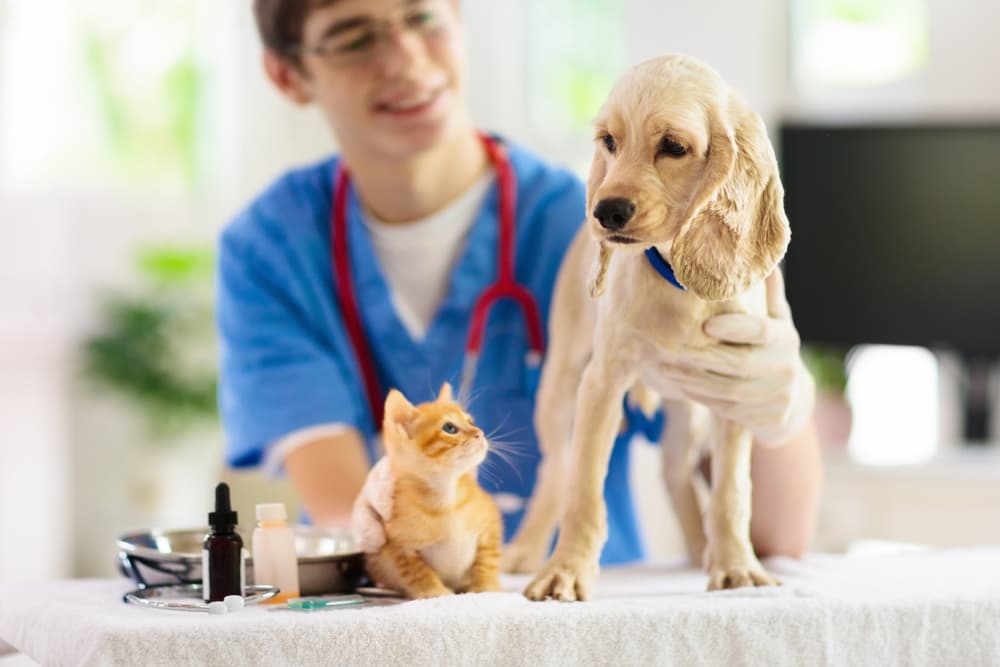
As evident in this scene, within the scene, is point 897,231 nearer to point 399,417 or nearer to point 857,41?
point 857,41

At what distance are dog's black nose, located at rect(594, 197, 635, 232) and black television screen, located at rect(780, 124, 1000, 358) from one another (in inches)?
89.8

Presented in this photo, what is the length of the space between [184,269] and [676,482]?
3339 millimetres

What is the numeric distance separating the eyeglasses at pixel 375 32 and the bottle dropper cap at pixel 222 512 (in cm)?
67

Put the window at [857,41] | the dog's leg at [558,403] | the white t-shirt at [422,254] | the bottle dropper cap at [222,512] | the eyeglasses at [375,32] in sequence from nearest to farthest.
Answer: the bottle dropper cap at [222,512] → the dog's leg at [558,403] → the eyeglasses at [375,32] → the white t-shirt at [422,254] → the window at [857,41]

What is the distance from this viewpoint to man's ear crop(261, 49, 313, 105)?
4.90 feet

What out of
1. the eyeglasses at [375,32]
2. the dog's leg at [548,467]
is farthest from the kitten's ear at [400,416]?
the eyeglasses at [375,32]

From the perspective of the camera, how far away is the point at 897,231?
2.97 meters

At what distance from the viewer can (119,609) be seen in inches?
31.9

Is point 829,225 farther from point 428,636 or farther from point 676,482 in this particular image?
point 428,636

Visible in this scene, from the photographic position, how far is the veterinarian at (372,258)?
1369 millimetres

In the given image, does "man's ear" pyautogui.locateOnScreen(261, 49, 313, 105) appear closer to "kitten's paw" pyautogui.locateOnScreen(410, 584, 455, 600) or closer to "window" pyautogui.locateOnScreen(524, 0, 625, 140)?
"kitten's paw" pyautogui.locateOnScreen(410, 584, 455, 600)

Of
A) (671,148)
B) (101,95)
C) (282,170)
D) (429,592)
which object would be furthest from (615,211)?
(101,95)

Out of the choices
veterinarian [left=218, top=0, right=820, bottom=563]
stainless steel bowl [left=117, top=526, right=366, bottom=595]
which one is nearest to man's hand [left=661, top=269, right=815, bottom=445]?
stainless steel bowl [left=117, top=526, right=366, bottom=595]

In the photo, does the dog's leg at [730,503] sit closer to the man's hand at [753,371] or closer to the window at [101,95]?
the man's hand at [753,371]
